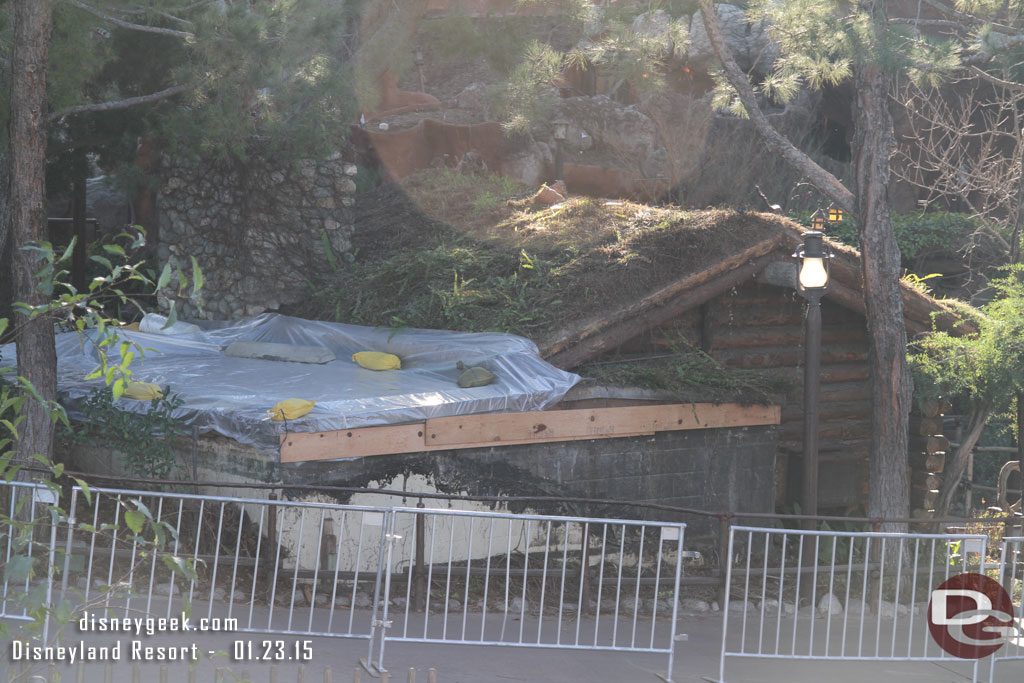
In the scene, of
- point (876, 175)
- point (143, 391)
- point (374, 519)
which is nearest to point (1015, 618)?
point (876, 175)

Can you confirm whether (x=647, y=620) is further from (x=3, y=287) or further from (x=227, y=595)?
(x=3, y=287)

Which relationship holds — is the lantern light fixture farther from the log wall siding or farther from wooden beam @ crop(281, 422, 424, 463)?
wooden beam @ crop(281, 422, 424, 463)

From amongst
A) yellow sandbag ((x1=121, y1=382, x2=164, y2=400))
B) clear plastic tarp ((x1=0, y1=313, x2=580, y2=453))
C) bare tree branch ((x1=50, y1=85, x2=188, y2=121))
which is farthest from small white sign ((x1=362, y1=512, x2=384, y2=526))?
bare tree branch ((x1=50, y1=85, x2=188, y2=121))

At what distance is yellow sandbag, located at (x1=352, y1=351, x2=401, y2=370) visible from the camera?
32.0 feet

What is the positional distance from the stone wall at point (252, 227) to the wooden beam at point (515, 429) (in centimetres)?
487

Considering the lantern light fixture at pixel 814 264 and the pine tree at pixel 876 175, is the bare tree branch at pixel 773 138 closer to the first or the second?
the pine tree at pixel 876 175

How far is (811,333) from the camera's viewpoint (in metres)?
9.18

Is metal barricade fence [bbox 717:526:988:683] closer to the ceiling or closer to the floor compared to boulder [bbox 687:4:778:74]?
closer to the floor

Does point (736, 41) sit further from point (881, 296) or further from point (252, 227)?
point (881, 296)

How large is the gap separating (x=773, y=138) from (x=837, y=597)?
14.2ft

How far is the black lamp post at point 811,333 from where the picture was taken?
9016mm

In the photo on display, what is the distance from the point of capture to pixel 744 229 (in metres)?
10.9

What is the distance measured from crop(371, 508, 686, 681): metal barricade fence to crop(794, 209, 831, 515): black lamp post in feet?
4.81

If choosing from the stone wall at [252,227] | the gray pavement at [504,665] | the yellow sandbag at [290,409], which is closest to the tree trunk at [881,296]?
the gray pavement at [504,665]
